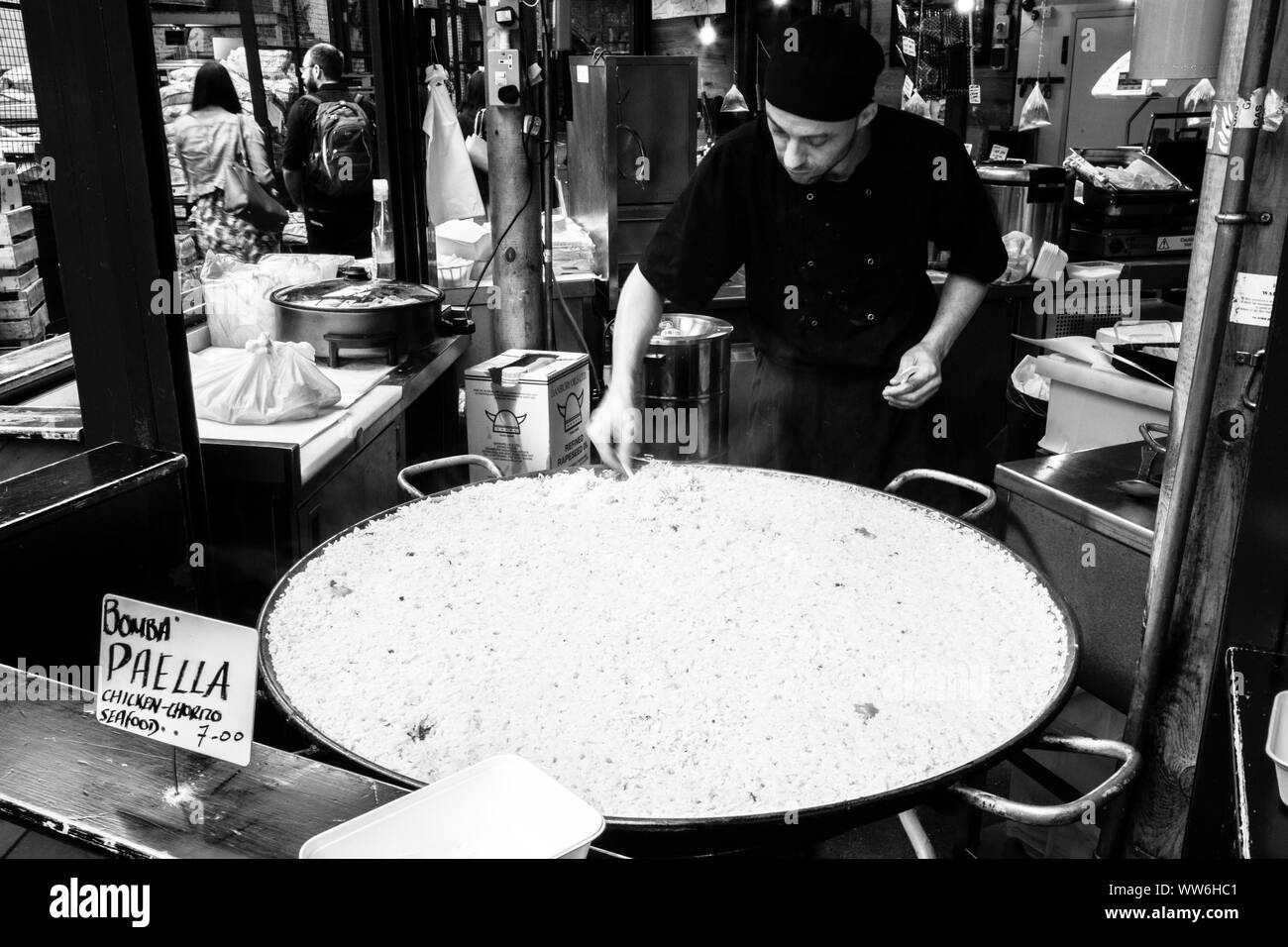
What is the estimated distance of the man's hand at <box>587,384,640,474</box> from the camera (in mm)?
2088

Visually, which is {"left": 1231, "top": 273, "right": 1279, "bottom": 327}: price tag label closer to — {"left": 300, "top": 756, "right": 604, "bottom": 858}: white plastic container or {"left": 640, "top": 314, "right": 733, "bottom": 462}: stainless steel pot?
{"left": 300, "top": 756, "right": 604, "bottom": 858}: white plastic container

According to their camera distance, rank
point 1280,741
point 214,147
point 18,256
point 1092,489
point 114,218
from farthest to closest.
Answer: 1. point 214,147
2. point 18,256
3. point 1092,489
4. point 114,218
5. point 1280,741

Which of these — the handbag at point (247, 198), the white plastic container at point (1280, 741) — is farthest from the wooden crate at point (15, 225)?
the white plastic container at point (1280, 741)

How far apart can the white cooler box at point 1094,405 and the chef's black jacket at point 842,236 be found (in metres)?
0.73

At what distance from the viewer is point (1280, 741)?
4.16 feet

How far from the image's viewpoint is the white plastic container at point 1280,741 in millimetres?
1218

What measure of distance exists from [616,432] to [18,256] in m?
3.81

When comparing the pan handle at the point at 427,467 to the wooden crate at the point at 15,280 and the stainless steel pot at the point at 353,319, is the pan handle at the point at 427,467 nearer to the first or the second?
the stainless steel pot at the point at 353,319

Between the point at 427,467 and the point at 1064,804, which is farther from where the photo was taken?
the point at 427,467

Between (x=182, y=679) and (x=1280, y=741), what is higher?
(x=182, y=679)

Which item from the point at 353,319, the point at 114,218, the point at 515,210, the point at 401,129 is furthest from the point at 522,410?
the point at 114,218

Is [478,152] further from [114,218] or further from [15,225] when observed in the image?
[114,218]

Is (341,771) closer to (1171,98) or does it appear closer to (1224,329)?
(1224,329)

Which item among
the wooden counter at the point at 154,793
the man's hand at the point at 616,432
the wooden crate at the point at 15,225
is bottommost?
the wooden counter at the point at 154,793
